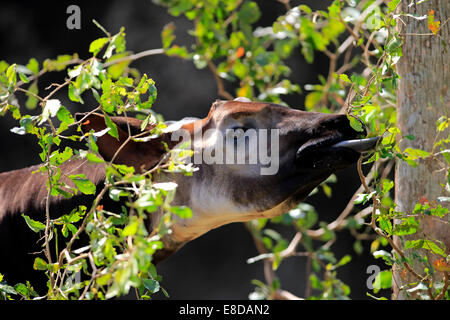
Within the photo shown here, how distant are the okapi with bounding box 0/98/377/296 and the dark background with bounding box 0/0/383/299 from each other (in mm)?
2102

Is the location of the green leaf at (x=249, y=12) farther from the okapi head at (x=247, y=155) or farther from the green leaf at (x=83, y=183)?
the green leaf at (x=83, y=183)

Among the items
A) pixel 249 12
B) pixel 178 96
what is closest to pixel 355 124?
pixel 249 12

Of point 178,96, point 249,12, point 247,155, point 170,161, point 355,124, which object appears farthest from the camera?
point 178,96

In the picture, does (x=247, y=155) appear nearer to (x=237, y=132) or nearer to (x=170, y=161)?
(x=237, y=132)

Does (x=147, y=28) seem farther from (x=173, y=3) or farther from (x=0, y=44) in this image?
(x=173, y=3)

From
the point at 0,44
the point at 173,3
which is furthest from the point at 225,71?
the point at 0,44

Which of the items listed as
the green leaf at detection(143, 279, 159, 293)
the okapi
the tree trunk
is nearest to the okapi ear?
the okapi

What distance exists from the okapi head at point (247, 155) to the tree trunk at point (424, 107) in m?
0.38

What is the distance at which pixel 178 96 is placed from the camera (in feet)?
16.4

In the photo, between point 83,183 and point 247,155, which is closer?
point 83,183

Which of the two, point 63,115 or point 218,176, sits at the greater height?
point 63,115

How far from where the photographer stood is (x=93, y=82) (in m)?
1.61

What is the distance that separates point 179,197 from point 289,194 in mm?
420

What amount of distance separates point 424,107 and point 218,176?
2.46 feet
